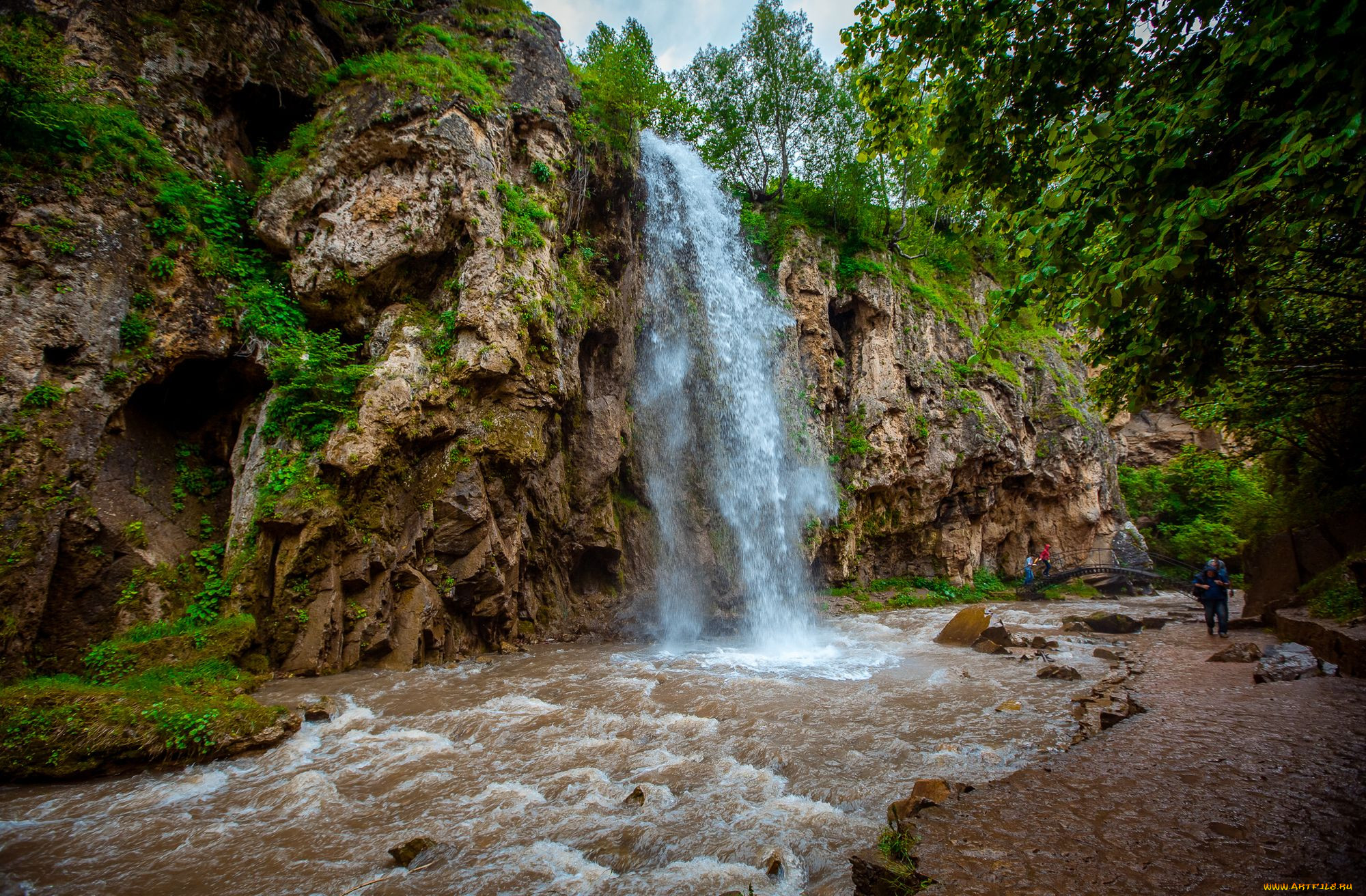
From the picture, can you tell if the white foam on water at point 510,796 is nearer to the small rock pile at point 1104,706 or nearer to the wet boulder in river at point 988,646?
the small rock pile at point 1104,706

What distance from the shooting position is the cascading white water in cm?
1496

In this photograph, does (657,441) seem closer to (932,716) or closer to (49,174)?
(932,716)

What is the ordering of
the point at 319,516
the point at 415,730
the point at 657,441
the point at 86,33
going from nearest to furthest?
the point at 415,730 < the point at 319,516 < the point at 86,33 < the point at 657,441

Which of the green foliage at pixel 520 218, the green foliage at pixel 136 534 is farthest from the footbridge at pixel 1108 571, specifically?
the green foliage at pixel 136 534

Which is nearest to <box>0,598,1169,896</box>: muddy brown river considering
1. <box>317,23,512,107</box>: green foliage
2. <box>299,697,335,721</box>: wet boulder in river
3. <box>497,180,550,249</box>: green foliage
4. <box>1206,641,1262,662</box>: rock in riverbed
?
<box>299,697,335,721</box>: wet boulder in river

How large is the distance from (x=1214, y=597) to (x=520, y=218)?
1567cm

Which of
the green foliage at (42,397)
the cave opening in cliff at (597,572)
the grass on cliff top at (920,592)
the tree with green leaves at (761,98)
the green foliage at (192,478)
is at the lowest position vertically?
the grass on cliff top at (920,592)

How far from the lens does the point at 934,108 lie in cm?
561

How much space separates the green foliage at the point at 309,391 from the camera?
902 cm

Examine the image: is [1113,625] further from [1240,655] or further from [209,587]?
[209,587]

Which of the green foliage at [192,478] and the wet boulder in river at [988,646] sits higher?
the green foliage at [192,478]

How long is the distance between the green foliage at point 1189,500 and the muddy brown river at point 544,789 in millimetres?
24261

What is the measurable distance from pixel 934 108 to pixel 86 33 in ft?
44.8

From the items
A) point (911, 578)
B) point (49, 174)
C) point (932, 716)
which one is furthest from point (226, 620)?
point (911, 578)
